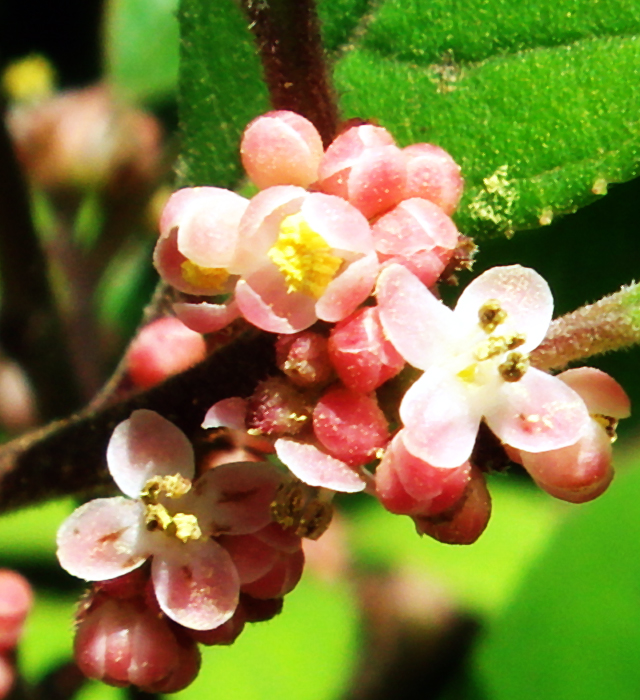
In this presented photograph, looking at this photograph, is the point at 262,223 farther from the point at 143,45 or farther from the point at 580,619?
the point at 143,45

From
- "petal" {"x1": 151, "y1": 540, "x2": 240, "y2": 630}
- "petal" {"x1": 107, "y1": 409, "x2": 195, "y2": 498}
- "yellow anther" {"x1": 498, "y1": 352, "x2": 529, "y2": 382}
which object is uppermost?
"yellow anther" {"x1": 498, "y1": 352, "x2": 529, "y2": 382}

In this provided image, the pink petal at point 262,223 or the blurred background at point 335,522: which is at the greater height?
the pink petal at point 262,223

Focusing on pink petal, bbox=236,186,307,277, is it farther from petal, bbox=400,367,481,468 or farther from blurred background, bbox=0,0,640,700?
blurred background, bbox=0,0,640,700

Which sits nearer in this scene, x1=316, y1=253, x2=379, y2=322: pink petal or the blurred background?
x1=316, y1=253, x2=379, y2=322: pink petal

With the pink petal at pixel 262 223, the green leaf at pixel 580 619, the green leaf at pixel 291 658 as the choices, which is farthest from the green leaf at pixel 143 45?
the pink petal at pixel 262 223

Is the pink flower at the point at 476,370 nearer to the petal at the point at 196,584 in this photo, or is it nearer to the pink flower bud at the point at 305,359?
the pink flower bud at the point at 305,359

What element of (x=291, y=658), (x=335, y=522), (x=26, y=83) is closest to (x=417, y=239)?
(x=291, y=658)

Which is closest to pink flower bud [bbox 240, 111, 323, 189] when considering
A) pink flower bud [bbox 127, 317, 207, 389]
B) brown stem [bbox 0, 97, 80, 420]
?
pink flower bud [bbox 127, 317, 207, 389]
